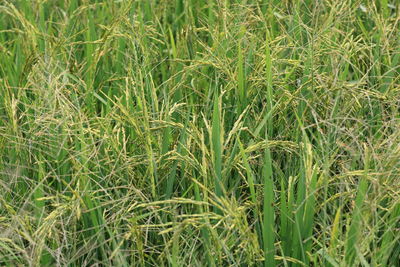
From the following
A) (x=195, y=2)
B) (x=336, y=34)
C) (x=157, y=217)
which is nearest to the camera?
(x=157, y=217)

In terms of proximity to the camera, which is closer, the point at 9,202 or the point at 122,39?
the point at 9,202

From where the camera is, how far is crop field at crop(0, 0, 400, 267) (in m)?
1.84

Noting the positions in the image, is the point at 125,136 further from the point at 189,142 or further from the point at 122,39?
the point at 122,39

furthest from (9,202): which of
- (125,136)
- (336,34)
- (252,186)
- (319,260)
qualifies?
(336,34)

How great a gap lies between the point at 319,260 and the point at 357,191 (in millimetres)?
185

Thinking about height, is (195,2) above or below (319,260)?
above

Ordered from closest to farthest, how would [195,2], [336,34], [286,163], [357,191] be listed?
[357,191], [286,163], [336,34], [195,2]

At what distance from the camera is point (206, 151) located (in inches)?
75.8

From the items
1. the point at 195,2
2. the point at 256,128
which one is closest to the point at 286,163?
the point at 256,128

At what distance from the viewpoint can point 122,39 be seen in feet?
8.77

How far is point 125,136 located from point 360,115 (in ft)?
2.04

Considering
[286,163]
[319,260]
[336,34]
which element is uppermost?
[336,34]

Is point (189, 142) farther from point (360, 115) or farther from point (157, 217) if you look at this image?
point (360, 115)

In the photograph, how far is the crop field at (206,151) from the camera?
1.84 metres
